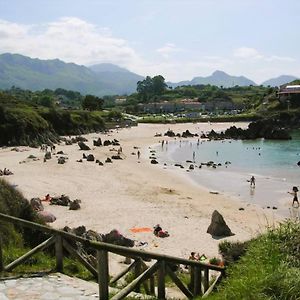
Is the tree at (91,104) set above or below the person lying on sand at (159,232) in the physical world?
above

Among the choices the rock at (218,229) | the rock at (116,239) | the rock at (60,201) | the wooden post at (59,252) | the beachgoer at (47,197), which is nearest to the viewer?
the wooden post at (59,252)

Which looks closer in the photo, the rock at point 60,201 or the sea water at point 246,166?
the rock at point 60,201

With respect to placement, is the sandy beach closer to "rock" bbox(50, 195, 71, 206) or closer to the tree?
"rock" bbox(50, 195, 71, 206)

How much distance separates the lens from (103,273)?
6555 mm

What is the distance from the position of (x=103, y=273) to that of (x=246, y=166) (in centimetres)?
4911

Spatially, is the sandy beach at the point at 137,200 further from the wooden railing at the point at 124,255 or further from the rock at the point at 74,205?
the wooden railing at the point at 124,255

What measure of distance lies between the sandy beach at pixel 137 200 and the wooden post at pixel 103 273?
865 cm

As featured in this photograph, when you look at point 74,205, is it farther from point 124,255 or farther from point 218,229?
point 124,255

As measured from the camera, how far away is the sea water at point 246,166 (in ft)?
118

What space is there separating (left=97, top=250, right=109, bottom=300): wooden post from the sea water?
953 inches

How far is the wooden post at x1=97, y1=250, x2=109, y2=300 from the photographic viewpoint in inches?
258

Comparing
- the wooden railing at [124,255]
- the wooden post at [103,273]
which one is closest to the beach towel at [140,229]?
the wooden railing at [124,255]

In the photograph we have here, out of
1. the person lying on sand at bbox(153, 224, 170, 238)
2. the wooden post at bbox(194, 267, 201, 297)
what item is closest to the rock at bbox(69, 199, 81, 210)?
the person lying on sand at bbox(153, 224, 170, 238)

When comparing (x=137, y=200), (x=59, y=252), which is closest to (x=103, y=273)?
(x=59, y=252)
